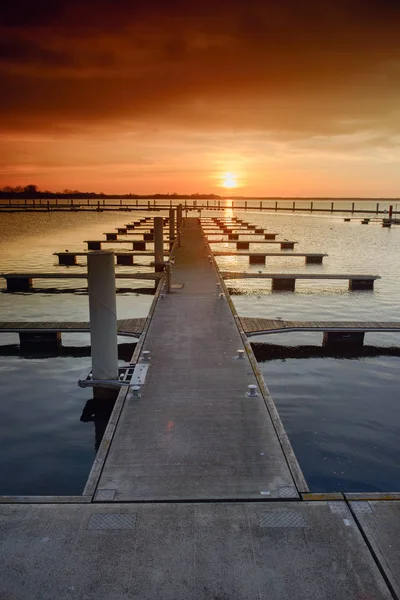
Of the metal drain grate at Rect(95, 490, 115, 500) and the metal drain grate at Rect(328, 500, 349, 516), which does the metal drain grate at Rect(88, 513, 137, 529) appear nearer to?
the metal drain grate at Rect(95, 490, 115, 500)

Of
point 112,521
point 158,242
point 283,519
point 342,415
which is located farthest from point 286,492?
point 158,242

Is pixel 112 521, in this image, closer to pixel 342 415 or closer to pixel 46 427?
pixel 46 427

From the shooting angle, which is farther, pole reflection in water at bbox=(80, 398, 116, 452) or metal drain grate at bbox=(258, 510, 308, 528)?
pole reflection in water at bbox=(80, 398, 116, 452)

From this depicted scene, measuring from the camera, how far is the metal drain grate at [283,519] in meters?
5.66

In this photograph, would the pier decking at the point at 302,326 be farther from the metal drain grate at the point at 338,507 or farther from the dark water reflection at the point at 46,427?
the metal drain grate at the point at 338,507

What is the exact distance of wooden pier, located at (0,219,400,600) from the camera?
15.7 ft

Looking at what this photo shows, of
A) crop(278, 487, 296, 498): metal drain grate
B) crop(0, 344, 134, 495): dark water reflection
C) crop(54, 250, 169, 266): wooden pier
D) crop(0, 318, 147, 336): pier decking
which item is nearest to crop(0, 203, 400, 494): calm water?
crop(0, 344, 134, 495): dark water reflection

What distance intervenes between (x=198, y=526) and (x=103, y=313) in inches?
223

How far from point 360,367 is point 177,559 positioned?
43.7 ft

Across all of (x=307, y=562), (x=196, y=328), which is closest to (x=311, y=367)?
(x=196, y=328)

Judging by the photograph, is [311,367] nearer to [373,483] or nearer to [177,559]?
[373,483]

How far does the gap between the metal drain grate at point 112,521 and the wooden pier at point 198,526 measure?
2 cm

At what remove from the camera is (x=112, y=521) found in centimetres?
573

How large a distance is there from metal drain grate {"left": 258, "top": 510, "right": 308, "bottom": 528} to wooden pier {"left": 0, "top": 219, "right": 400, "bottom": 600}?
0.01 meters
